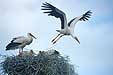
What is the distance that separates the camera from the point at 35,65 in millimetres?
9492

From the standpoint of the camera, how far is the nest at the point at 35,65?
9.49m

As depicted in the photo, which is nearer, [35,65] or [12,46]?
[35,65]

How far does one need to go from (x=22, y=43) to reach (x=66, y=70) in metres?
1.31

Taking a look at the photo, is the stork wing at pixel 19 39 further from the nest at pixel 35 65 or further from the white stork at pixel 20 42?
the nest at pixel 35 65

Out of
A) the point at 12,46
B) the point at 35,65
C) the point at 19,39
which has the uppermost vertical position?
the point at 19,39

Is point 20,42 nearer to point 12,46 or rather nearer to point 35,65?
point 12,46

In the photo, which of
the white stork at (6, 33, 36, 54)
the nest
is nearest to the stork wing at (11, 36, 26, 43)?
the white stork at (6, 33, 36, 54)

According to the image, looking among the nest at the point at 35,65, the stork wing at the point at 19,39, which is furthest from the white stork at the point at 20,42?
the nest at the point at 35,65

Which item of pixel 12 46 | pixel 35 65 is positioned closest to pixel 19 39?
pixel 12 46

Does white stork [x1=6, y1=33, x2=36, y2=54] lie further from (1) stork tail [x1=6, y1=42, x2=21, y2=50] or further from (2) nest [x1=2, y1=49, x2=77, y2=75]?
(2) nest [x1=2, y1=49, x2=77, y2=75]

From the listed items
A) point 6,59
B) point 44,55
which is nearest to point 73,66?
point 44,55

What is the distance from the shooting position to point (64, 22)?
10734mm

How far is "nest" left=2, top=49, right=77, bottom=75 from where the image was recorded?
31.1ft

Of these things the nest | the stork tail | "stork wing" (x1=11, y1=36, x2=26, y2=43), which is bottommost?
the nest
